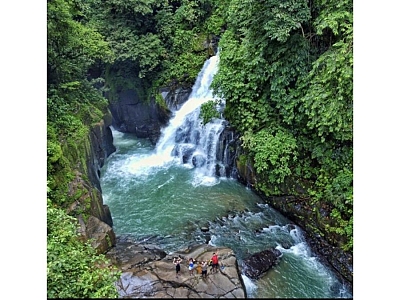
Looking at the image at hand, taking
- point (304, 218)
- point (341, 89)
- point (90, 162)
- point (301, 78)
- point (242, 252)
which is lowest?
point (242, 252)

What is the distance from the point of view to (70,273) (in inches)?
273

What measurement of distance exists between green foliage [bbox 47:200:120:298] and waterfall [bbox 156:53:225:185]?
29.8 ft

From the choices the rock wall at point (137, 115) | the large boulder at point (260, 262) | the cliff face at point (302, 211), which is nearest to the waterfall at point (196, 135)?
the cliff face at point (302, 211)

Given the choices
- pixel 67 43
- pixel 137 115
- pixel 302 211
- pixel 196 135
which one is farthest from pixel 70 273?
pixel 137 115

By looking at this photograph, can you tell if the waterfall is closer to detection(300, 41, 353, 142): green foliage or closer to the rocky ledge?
detection(300, 41, 353, 142): green foliage

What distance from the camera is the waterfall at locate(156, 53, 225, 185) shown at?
17.1m

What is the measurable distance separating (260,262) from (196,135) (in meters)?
9.24

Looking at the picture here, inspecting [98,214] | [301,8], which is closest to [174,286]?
[98,214]

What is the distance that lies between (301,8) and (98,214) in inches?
429

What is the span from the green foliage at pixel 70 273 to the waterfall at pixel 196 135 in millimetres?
9082

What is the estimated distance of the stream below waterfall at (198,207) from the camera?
10.6m

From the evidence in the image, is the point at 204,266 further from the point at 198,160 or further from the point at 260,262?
the point at 198,160
